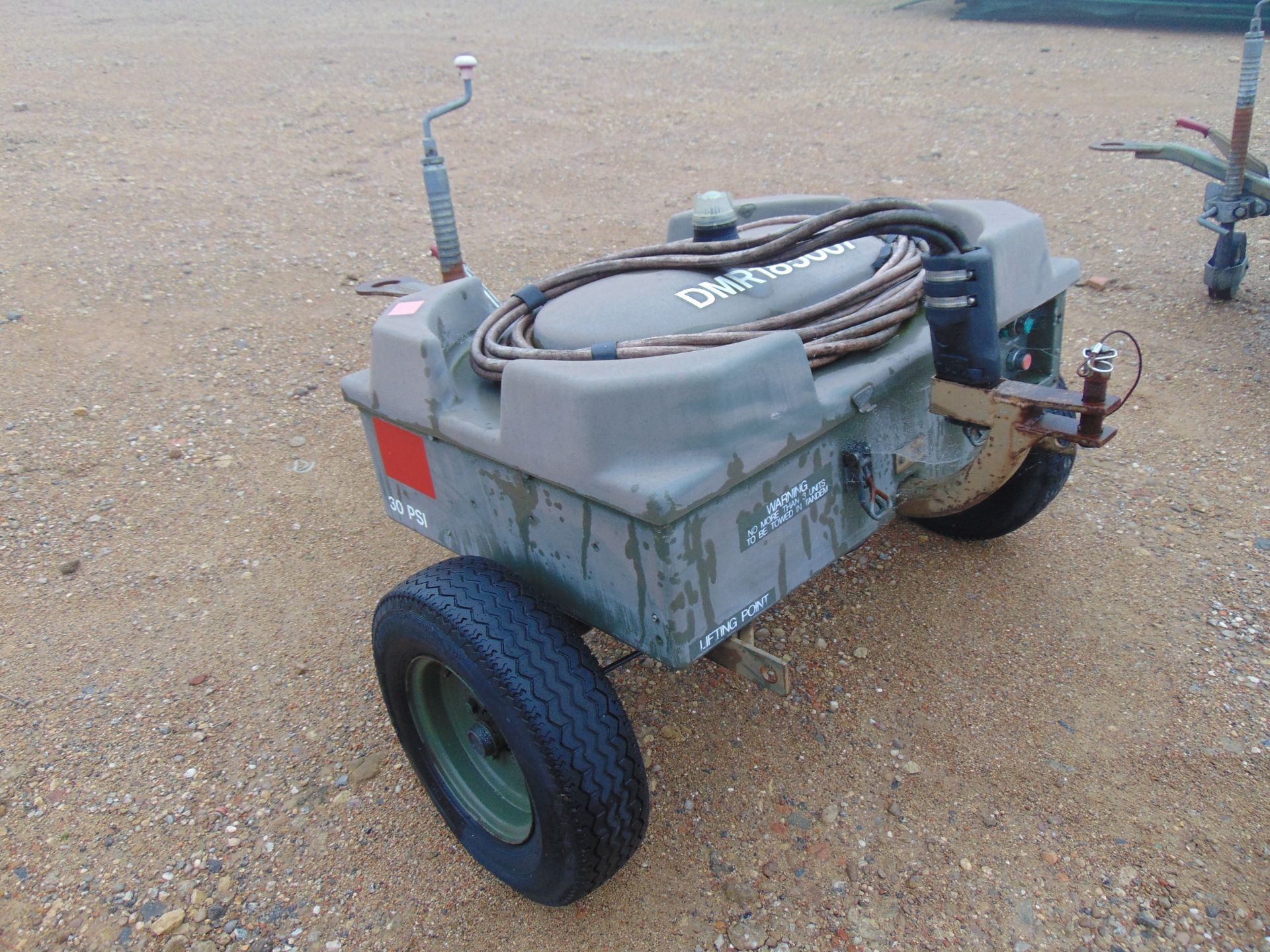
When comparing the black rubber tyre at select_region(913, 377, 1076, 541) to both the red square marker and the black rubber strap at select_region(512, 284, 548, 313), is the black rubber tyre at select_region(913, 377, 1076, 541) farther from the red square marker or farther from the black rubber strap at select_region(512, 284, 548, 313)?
the red square marker

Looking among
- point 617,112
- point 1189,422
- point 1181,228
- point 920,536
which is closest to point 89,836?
point 920,536

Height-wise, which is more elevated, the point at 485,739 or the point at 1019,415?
the point at 1019,415

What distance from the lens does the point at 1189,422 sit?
141 inches

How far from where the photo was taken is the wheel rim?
2.12 meters

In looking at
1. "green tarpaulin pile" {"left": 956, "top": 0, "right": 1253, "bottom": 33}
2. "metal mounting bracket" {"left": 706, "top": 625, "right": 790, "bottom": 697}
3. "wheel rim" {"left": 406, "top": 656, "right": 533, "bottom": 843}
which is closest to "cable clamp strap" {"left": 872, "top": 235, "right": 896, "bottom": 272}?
"metal mounting bracket" {"left": 706, "top": 625, "right": 790, "bottom": 697}

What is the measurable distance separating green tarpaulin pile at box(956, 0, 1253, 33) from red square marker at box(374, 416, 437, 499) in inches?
408

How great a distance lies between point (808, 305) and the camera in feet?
7.23

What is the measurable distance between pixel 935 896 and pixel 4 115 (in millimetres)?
8785

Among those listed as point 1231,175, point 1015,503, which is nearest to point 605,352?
point 1015,503

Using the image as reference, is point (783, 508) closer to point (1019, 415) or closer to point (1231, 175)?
point (1019, 415)

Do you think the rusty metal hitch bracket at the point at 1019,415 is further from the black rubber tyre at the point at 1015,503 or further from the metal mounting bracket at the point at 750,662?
the metal mounting bracket at the point at 750,662

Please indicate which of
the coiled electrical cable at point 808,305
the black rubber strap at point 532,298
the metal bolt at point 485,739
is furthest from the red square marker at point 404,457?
the metal bolt at point 485,739

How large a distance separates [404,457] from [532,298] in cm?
49

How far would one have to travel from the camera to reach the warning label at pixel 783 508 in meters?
1.84
